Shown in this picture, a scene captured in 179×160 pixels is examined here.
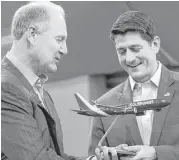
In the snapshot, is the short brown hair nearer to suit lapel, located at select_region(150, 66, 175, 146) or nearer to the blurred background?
suit lapel, located at select_region(150, 66, 175, 146)

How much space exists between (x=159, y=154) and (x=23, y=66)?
1.90ft

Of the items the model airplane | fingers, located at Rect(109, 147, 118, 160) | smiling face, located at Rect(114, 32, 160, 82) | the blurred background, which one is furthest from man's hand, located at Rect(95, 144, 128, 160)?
the blurred background

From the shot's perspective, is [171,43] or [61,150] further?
[171,43]

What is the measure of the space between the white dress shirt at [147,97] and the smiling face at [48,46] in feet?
1.12

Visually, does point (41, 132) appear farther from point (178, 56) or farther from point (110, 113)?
point (178, 56)

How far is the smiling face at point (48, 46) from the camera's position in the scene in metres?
1.36

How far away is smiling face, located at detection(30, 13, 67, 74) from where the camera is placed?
4.45ft

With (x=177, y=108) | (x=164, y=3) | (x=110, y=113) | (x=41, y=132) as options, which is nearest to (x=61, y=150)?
(x=41, y=132)

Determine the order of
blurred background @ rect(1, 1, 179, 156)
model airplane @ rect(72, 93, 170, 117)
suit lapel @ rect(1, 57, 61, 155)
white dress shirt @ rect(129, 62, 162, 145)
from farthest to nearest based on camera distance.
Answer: blurred background @ rect(1, 1, 179, 156) < white dress shirt @ rect(129, 62, 162, 145) < suit lapel @ rect(1, 57, 61, 155) < model airplane @ rect(72, 93, 170, 117)

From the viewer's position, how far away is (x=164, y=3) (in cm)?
248

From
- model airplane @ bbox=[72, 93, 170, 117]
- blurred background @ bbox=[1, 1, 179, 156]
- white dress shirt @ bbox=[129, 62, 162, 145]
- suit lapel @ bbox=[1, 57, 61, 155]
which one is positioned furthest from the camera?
blurred background @ bbox=[1, 1, 179, 156]

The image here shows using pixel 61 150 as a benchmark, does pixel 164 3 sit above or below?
above

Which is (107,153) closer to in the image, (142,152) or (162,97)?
(142,152)

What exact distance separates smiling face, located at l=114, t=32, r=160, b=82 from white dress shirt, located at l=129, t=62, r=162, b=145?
23mm
